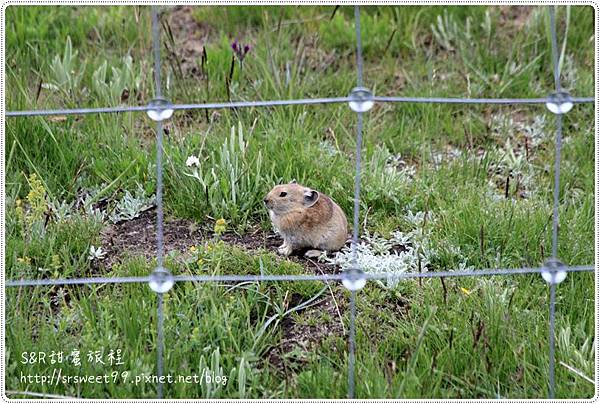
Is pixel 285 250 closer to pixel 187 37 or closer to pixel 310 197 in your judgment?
pixel 310 197

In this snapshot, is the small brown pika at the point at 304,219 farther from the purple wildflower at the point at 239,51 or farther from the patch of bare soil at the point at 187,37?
the patch of bare soil at the point at 187,37

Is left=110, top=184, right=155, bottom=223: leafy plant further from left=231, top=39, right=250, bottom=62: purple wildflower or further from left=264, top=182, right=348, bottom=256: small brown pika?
left=231, top=39, right=250, bottom=62: purple wildflower

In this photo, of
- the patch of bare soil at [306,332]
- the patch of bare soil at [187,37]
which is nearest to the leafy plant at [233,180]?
the patch of bare soil at [306,332]

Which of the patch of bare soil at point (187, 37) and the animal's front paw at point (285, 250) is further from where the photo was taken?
the patch of bare soil at point (187, 37)

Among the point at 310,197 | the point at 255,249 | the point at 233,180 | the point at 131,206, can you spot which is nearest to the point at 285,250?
the point at 255,249

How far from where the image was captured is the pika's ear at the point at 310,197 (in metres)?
4.69

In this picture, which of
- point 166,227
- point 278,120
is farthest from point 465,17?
point 166,227

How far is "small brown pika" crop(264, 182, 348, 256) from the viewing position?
4664 millimetres

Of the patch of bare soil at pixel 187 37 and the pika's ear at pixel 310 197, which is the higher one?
the patch of bare soil at pixel 187 37

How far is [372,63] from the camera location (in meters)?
6.48

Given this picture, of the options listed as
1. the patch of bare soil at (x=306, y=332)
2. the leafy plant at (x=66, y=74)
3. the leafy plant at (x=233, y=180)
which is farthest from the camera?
the leafy plant at (x=66, y=74)

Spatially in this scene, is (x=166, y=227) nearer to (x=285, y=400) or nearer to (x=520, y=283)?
(x=285, y=400)

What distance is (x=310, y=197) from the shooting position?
470 centimetres

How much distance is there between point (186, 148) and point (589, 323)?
89.9 inches
